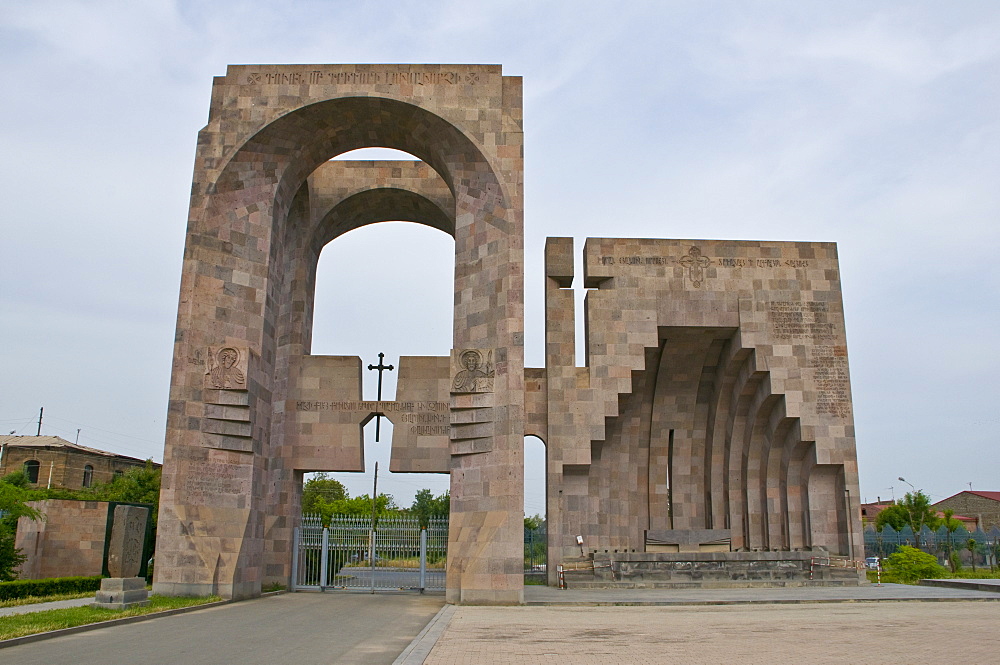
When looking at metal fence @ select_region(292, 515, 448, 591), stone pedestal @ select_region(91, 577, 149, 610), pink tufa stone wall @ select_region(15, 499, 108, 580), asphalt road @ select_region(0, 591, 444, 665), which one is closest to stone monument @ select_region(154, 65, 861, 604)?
metal fence @ select_region(292, 515, 448, 591)

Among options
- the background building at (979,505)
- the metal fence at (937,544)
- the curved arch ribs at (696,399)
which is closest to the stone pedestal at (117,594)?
the curved arch ribs at (696,399)

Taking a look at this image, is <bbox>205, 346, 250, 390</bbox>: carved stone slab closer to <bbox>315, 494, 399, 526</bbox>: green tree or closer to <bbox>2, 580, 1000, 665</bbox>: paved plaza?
<bbox>2, 580, 1000, 665</bbox>: paved plaza

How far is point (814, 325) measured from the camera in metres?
22.8

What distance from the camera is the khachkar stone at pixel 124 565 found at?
12.7 metres

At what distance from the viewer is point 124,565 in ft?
42.6

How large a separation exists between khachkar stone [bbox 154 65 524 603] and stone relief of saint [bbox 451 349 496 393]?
70mm

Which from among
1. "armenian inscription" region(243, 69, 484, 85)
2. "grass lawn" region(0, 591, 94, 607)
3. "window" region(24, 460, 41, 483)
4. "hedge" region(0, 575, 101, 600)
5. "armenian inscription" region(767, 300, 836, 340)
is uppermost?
"armenian inscription" region(243, 69, 484, 85)

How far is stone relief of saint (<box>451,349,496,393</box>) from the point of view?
16.6 metres

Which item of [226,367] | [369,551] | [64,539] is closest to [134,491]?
[64,539]

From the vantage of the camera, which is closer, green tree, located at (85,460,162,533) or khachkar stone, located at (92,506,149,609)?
khachkar stone, located at (92,506,149,609)

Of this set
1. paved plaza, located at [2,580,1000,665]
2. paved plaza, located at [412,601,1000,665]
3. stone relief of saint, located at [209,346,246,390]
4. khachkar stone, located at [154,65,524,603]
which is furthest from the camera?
stone relief of saint, located at [209,346,246,390]

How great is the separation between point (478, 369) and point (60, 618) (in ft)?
29.4

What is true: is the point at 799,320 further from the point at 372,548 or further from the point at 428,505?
the point at 428,505

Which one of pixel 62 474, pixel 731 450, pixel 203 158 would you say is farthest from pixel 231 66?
pixel 62 474
